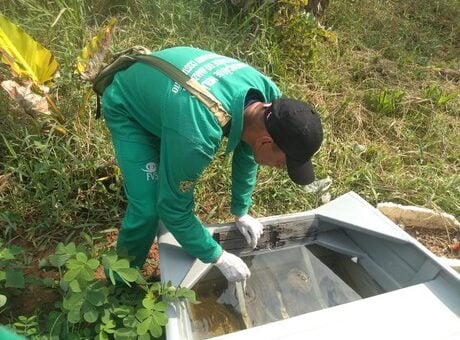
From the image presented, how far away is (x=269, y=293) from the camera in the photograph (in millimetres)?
2006

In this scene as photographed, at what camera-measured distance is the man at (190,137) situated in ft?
5.10

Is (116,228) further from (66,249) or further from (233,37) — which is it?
(233,37)

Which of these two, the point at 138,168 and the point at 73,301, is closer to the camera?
the point at 73,301

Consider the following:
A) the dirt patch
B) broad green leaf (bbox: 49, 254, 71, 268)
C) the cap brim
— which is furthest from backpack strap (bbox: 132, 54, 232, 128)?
the dirt patch

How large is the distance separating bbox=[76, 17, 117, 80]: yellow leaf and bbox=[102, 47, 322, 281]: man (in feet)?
2.70

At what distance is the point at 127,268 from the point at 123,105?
706 millimetres

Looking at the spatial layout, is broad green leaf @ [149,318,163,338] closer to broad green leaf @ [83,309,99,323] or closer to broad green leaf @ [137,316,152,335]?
broad green leaf @ [137,316,152,335]

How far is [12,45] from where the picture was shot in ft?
8.54

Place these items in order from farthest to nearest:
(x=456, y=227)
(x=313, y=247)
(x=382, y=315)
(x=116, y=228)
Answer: (x=456, y=227)
(x=116, y=228)
(x=313, y=247)
(x=382, y=315)

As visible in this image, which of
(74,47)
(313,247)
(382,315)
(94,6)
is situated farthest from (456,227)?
(94,6)

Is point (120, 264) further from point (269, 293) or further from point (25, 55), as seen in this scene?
point (25, 55)

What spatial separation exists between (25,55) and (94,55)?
41cm

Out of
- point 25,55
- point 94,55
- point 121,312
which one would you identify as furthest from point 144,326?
point 25,55

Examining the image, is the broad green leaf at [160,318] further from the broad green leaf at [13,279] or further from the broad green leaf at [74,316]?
the broad green leaf at [13,279]
